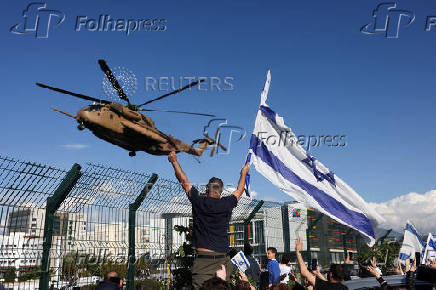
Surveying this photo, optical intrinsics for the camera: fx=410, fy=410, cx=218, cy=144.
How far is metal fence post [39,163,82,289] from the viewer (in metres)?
6.54

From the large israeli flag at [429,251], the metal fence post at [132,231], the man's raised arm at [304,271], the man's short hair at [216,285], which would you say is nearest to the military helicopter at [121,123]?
the metal fence post at [132,231]

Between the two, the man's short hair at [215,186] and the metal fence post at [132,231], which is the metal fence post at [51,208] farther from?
the man's short hair at [215,186]

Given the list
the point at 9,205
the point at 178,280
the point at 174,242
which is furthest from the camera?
the point at 174,242

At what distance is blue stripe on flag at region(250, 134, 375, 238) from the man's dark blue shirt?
8.36 ft

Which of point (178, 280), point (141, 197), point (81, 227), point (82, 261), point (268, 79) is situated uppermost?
point (268, 79)

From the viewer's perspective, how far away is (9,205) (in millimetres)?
6152

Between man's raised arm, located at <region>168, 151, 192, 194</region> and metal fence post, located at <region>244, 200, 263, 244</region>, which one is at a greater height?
man's raised arm, located at <region>168, 151, 192, 194</region>

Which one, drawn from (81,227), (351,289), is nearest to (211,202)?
(351,289)

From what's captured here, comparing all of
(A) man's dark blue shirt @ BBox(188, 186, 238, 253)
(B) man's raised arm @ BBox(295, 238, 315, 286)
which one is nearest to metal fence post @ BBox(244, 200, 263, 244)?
(B) man's raised arm @ BBox(295, 238, 315, 286)

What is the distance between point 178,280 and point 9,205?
155 inches

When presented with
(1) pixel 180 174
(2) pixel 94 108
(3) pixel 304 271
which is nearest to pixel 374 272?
(3) pixel 304 271

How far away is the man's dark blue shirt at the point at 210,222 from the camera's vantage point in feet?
15.4

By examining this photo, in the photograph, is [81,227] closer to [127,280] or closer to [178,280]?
[127,280]

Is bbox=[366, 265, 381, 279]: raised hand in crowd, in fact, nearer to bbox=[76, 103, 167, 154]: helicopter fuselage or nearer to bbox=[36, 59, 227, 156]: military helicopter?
bbox=[36, 59, 227, 156]: military helicopter
